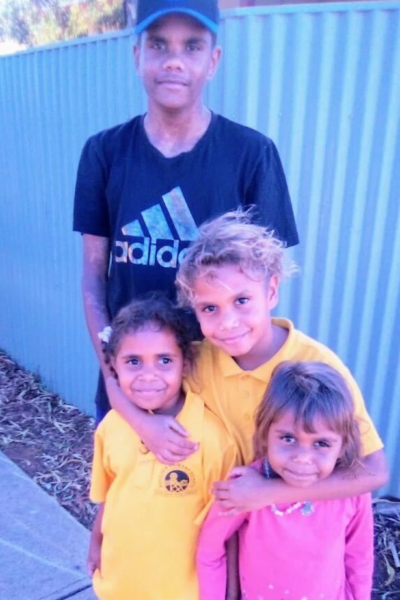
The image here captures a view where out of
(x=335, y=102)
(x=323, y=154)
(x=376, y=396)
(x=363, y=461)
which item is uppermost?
(x=335, y=102)

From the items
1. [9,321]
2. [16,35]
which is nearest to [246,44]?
[9,321]

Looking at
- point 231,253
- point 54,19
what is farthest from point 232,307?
point 54,19

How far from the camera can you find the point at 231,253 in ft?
4.85

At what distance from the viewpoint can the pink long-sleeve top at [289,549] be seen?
150 cm

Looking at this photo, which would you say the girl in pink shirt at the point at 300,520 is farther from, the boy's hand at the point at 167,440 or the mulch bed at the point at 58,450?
the mulch bed at the point at 58,450

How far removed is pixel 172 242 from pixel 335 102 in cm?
140

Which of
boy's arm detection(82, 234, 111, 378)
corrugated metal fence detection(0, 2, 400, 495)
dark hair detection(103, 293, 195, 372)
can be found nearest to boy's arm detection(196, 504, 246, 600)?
dark hair detection(103, 293, 195, 372)

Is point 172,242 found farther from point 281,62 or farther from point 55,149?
point 55,149

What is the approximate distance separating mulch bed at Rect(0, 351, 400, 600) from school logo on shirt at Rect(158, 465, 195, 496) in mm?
1595

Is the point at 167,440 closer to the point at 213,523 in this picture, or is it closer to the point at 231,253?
the point at 213,523

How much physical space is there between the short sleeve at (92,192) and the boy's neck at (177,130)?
0.65 feet

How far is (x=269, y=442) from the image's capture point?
1.48 metres

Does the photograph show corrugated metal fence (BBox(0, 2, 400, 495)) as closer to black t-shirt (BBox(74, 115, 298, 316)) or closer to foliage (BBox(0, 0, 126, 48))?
black t-shirt (BBox(74, 115, 298, 316))

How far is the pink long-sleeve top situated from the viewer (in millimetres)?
1505
